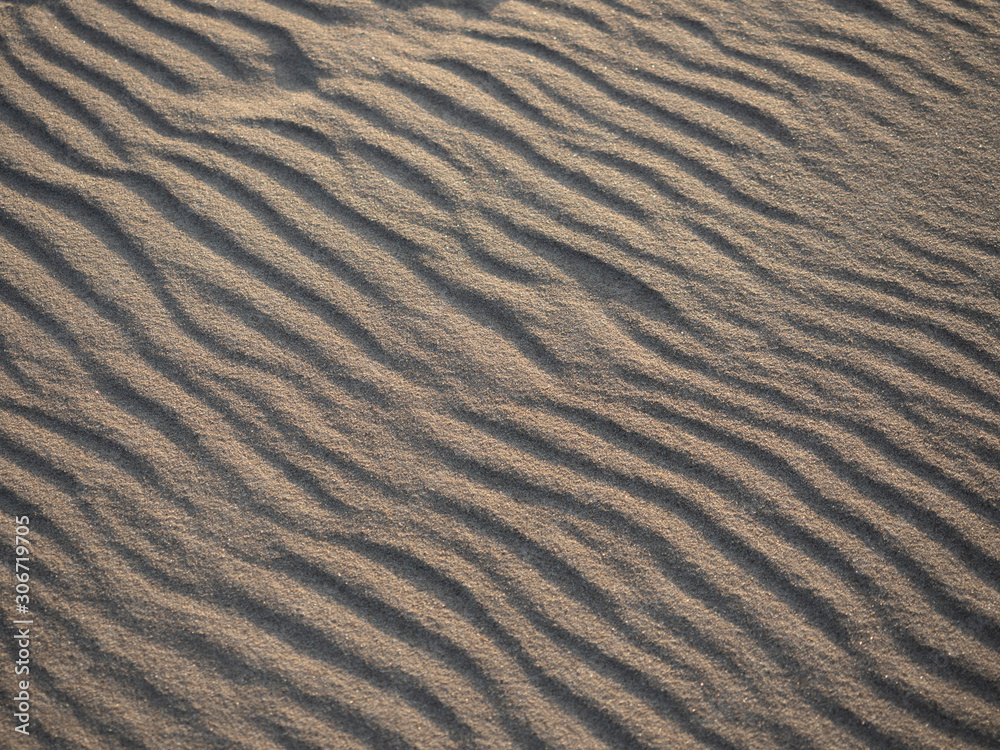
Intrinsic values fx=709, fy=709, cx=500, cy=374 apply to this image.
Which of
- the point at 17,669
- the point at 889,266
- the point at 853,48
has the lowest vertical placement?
the point at 17,669

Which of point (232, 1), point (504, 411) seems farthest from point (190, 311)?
point (232, 1)

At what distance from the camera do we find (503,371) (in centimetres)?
236

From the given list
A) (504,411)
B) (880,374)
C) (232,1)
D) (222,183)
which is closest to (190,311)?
(222,183)

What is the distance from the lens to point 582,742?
1857 mm

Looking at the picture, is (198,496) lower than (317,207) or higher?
lower

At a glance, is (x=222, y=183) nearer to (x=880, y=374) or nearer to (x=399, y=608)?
(x=399, y=608)

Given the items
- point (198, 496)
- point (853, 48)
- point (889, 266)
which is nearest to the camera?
point (198, 496)

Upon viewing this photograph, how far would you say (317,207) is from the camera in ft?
8.61

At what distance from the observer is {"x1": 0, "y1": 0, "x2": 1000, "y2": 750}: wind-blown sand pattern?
1.93 m

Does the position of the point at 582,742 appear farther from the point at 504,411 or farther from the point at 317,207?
the point at 317,207

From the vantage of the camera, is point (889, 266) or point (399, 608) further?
point (889, 266)

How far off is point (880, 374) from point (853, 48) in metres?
1.56

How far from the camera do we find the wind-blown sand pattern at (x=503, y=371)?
1.93 metres

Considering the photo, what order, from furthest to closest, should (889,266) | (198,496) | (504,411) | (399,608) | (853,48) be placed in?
(853,48) → (889,266) → (504,411) → (198,496) → (399,608)
